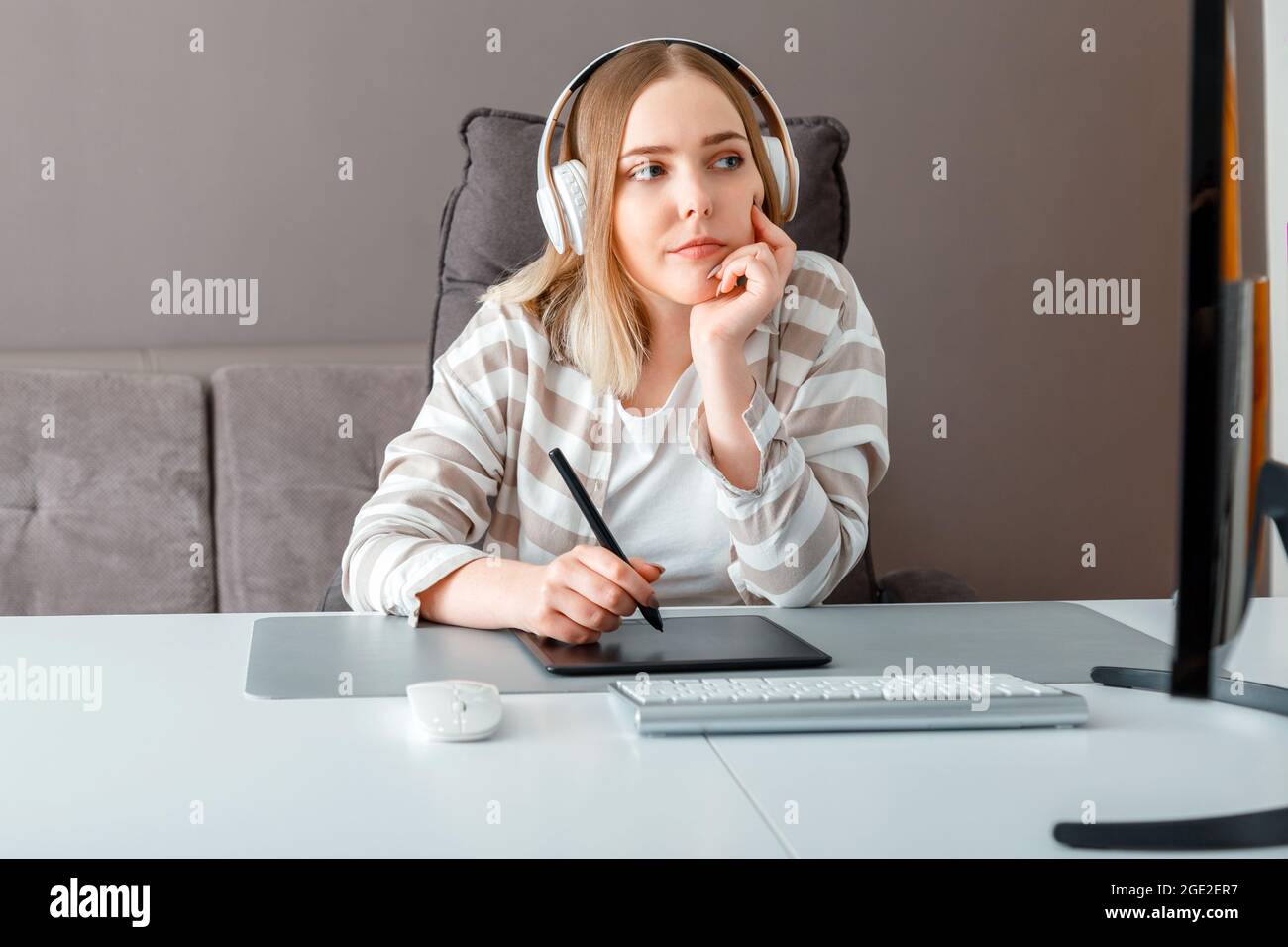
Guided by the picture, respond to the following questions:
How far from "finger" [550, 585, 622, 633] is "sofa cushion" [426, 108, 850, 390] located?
28.6 inches

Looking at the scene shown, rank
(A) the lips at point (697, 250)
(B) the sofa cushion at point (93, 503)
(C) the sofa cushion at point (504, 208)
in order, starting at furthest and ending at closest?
(B) the sofa cushion at point (93, 503), (C) the sofa cushion at point (504, 208), (A) the lips at point (697, 250)

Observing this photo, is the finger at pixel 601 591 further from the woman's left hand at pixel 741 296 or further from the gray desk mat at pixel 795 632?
the woman's left hand at pixel 741 296

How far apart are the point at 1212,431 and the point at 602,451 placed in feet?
2.79

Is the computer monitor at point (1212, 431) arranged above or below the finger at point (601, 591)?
above

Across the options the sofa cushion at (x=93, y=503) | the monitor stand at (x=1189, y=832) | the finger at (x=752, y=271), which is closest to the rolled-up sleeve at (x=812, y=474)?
the finger at (x=752, y=271)

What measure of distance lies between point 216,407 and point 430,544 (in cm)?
103

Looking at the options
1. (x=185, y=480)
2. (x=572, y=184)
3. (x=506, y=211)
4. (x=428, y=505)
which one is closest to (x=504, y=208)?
(x=506, y=211)

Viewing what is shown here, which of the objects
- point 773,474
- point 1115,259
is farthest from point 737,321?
point 1115,259

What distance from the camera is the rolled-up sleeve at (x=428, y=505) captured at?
3.42ft

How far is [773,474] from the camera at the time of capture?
111 centimetres

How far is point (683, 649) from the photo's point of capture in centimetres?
89

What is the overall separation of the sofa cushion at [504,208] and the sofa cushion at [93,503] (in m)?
0.61

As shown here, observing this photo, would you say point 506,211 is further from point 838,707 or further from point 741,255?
point 838,707

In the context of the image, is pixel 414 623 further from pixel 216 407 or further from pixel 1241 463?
pixel 216 407
